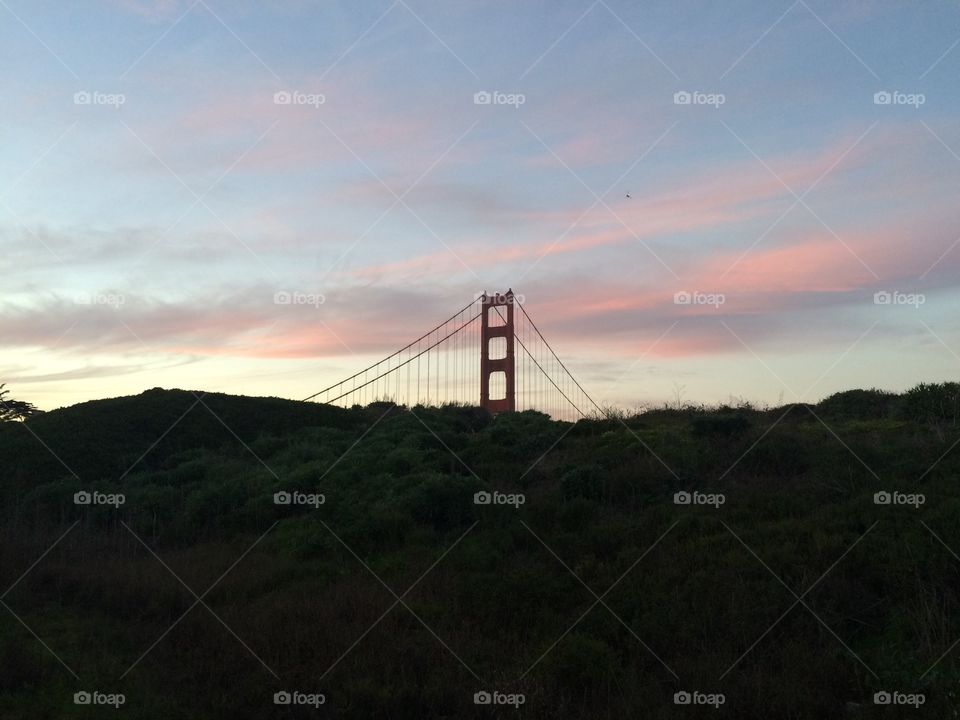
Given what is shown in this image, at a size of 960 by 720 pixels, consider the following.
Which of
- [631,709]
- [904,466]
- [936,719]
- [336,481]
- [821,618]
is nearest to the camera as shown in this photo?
[936,719]

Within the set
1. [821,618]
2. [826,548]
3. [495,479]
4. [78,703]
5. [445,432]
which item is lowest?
[78,703]

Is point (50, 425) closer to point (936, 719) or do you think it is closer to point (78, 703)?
point (78, 703)

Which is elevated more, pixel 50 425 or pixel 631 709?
pixel 50 425

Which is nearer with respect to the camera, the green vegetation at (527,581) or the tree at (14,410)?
the green vegetation at (527,581)

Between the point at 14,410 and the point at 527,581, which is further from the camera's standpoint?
the point at 14,410

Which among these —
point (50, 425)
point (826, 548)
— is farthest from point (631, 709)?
point (50, 425)

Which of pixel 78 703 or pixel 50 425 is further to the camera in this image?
pixel 50 425

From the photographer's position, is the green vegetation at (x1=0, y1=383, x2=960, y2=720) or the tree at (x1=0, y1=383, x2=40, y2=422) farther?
the tree at (x1=0, y1=383, x2=40, y2=422)

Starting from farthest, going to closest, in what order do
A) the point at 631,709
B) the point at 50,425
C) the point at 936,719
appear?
the point at 50,425
the point at 631,709
the point at 936,719
